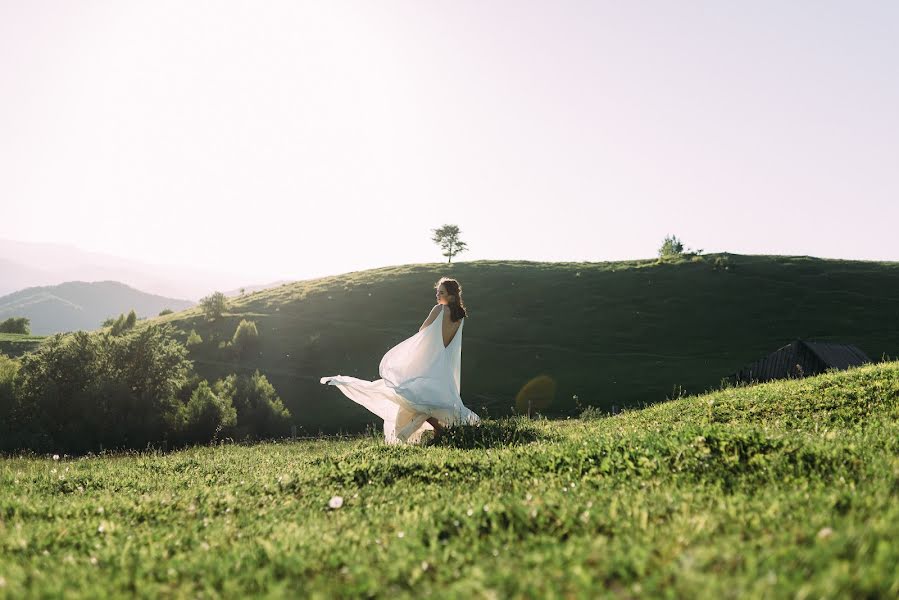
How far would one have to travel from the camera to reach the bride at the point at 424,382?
12.8m

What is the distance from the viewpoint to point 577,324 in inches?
2928

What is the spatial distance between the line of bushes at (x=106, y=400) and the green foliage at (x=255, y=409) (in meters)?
0.24

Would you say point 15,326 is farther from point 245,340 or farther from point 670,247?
point 670,247

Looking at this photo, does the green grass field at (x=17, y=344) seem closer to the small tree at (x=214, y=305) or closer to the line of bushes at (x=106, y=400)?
the small tree at (x=214, y=305)

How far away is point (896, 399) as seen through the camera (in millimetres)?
11609

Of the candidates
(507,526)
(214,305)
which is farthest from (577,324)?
(507,526)

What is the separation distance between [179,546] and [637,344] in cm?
6565

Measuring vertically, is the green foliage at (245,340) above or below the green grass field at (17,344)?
above

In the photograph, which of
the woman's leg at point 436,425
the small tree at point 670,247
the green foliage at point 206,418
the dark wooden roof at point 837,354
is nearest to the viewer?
the woman's leg at point 436,425

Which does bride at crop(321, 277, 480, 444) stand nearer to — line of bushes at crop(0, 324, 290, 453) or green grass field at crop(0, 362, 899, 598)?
green grass field at crop(0, 362, 899, 598)

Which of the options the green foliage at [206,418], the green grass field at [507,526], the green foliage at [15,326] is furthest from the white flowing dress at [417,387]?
the green foliage at [15,326]

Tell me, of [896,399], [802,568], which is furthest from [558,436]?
[802,568]

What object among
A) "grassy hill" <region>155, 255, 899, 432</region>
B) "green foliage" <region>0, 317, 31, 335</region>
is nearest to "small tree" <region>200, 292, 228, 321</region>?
"grassy hill" <region>155, 255, 899, 432</region>

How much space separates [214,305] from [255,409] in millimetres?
45464
